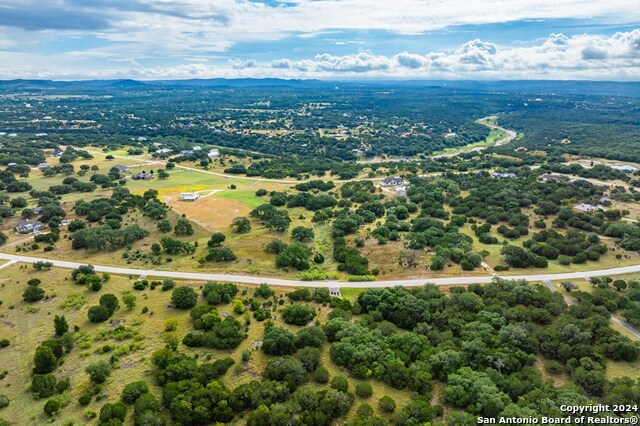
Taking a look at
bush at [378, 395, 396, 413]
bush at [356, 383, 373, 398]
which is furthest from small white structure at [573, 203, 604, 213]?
bush at [378, 395, 396, 413]

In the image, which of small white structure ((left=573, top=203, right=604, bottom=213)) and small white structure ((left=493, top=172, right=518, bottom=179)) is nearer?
small white structure ((left=573, top=203, right=604, bottom=213))

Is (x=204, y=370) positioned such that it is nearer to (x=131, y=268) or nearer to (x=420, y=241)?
(x=131, y=268)

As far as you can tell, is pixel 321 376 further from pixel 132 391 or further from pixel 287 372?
pixel 132 391

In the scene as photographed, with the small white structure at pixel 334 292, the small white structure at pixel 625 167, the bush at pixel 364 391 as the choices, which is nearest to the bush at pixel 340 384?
the bush at pixel 364 391

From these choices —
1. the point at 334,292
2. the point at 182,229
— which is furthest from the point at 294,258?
the point at 182,229

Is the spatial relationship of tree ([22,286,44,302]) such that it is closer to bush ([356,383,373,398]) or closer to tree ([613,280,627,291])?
bush ([356,383,373,398])
